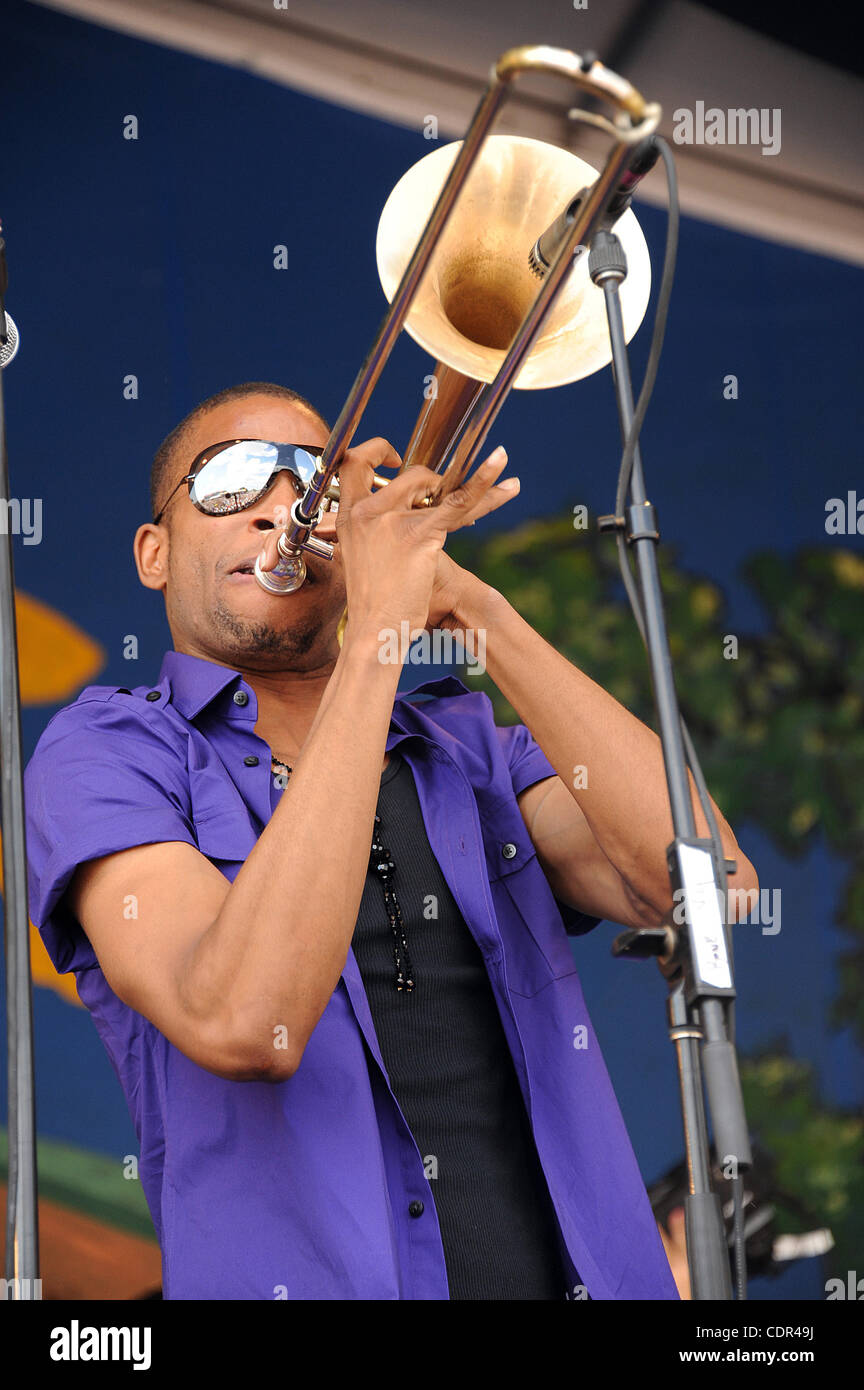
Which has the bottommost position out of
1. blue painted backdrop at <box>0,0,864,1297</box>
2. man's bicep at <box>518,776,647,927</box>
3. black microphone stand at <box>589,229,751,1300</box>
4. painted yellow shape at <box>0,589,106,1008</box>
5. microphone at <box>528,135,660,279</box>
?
black microphone stand at <box>589,229,751,1300</box>

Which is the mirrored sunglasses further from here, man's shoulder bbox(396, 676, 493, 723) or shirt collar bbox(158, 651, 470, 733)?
man's shoulder bbox(396, 676, 493, 723)

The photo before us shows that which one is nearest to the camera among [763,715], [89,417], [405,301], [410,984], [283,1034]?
[283,1034]

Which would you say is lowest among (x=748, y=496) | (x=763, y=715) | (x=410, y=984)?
(x=410, y=984)

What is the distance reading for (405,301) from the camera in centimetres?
188

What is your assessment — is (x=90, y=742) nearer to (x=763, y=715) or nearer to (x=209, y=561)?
(x=209, y=561)

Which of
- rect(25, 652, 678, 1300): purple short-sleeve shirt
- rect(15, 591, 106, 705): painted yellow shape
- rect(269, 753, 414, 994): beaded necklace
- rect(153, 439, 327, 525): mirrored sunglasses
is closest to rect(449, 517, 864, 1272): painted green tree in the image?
rect(15, 591, 106, 705): painted yellow shape

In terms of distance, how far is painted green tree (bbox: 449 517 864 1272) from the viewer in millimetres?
4562

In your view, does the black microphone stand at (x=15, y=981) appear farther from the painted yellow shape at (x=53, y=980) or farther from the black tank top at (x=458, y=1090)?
the painted yellow shape at (x=53, y=980)

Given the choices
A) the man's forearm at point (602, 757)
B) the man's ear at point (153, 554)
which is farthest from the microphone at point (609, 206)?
the man's ear at point (153, 554)

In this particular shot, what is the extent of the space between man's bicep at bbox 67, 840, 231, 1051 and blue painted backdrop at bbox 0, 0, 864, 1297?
2.23m

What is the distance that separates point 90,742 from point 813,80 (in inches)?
137

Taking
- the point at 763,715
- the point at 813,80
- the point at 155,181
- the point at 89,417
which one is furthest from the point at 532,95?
the point at 763,715

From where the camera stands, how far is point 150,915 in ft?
6.24

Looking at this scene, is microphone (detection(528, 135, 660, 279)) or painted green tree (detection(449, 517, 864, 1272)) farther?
painted green tree (detection(449, 517, 864, 1272))
